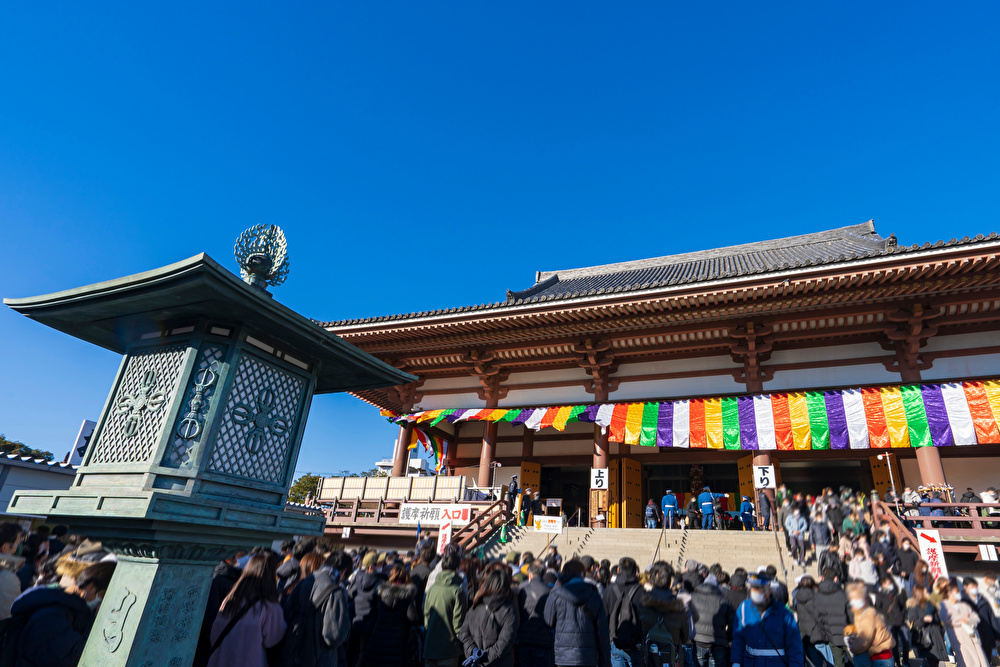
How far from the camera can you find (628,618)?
210 inches

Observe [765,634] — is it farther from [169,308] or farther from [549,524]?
[549,524]

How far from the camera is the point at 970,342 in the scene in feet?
38.8

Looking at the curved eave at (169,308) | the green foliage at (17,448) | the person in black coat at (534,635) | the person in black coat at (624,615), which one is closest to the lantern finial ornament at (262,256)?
the curved eave at (169,308)

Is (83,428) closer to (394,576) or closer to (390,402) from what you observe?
(390,402)

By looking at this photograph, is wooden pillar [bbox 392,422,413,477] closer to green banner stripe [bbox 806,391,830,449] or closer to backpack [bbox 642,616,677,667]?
green banner stripe [bbox 806,391,830,449]

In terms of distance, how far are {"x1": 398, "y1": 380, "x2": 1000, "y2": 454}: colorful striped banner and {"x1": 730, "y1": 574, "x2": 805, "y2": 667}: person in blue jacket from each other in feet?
25.7

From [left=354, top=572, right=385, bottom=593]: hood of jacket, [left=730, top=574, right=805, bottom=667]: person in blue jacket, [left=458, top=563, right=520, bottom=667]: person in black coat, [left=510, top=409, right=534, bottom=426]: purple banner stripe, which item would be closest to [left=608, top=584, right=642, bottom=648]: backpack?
[left=730, top=574, right=805, bottom=667]: person in blue jacket

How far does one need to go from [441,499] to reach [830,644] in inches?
373

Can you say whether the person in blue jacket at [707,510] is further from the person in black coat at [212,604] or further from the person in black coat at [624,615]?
the person in black coat at [212,604]

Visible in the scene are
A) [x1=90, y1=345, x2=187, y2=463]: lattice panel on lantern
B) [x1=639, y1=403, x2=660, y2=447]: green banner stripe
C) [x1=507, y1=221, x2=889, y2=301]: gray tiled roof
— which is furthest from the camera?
[x1=507, y1=221, x2=889, y2=301]: gray tiled roof

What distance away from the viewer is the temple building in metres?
11.2

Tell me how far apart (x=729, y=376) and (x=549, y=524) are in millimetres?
6042

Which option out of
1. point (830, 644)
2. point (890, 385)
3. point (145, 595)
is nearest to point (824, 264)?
point (890, 385)

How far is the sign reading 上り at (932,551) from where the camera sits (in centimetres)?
801
